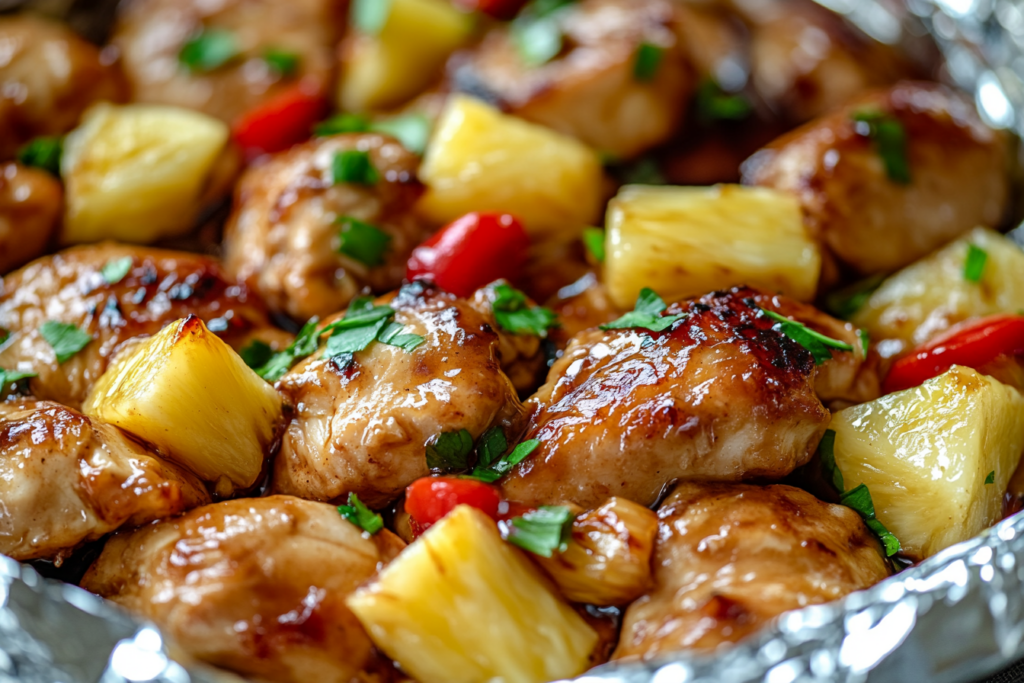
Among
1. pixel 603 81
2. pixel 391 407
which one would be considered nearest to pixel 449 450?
pixel 391 407

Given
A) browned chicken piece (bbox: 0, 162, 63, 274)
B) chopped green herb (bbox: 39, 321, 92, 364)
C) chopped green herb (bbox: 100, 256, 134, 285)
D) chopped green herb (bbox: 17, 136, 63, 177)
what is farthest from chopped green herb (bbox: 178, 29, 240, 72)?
chopped green herb (bbox: 39, 321, 92, 364)

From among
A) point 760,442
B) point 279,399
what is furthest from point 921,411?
point 279,399

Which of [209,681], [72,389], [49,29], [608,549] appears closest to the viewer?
[209,681]

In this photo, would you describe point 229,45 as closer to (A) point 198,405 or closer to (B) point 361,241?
(B) point 361,241

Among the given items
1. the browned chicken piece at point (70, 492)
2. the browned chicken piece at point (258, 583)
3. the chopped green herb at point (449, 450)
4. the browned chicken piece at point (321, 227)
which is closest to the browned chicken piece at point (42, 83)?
the browned chicken piece at point (321, 227)

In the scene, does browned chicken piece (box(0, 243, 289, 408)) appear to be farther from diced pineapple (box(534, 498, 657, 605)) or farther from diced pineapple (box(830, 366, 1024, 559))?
diced pineapple (box(830, 366, 1024, 559))

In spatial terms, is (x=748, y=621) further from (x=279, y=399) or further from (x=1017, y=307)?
(x=1017, y=307)
